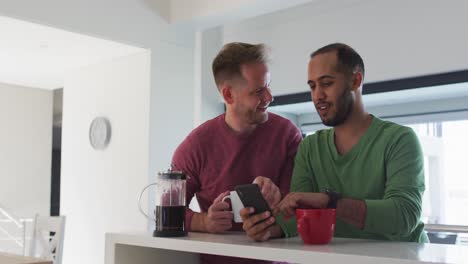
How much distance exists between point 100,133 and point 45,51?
668 millimetres

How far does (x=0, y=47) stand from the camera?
3.55m

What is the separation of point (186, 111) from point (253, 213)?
2482mm

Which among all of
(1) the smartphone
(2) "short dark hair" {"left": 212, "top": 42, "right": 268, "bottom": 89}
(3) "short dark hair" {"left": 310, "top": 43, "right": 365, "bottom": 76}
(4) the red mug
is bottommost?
(4) the red mug

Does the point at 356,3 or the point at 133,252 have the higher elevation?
the point at 356,3

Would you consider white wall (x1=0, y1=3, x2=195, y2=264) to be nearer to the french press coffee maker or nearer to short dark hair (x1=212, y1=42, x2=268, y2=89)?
short dark hair (x1=212, y1=42, x2=268, y2=89)

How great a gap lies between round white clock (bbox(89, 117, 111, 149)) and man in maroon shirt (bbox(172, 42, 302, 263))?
2270mm

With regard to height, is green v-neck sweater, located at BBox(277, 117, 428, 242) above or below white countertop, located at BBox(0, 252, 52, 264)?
above

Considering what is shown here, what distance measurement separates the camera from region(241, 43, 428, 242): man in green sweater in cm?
112

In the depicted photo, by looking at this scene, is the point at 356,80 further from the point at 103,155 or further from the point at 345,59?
the point at 103,155

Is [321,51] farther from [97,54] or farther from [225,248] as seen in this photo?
[97,54]

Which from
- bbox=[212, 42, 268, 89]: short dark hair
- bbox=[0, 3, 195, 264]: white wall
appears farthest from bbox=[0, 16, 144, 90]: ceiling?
bbox=[212, 42, 268, 89]: short dark hair

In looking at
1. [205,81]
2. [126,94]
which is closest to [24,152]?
[126,94]

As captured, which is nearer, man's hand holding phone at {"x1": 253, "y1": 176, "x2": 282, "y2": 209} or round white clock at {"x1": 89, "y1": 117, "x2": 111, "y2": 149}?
man's hand holding phone at {"x1": 253, "y1": 176, "x2": 282, "y2": 209}

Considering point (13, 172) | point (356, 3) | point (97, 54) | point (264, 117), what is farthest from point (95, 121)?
point (264, 117)
